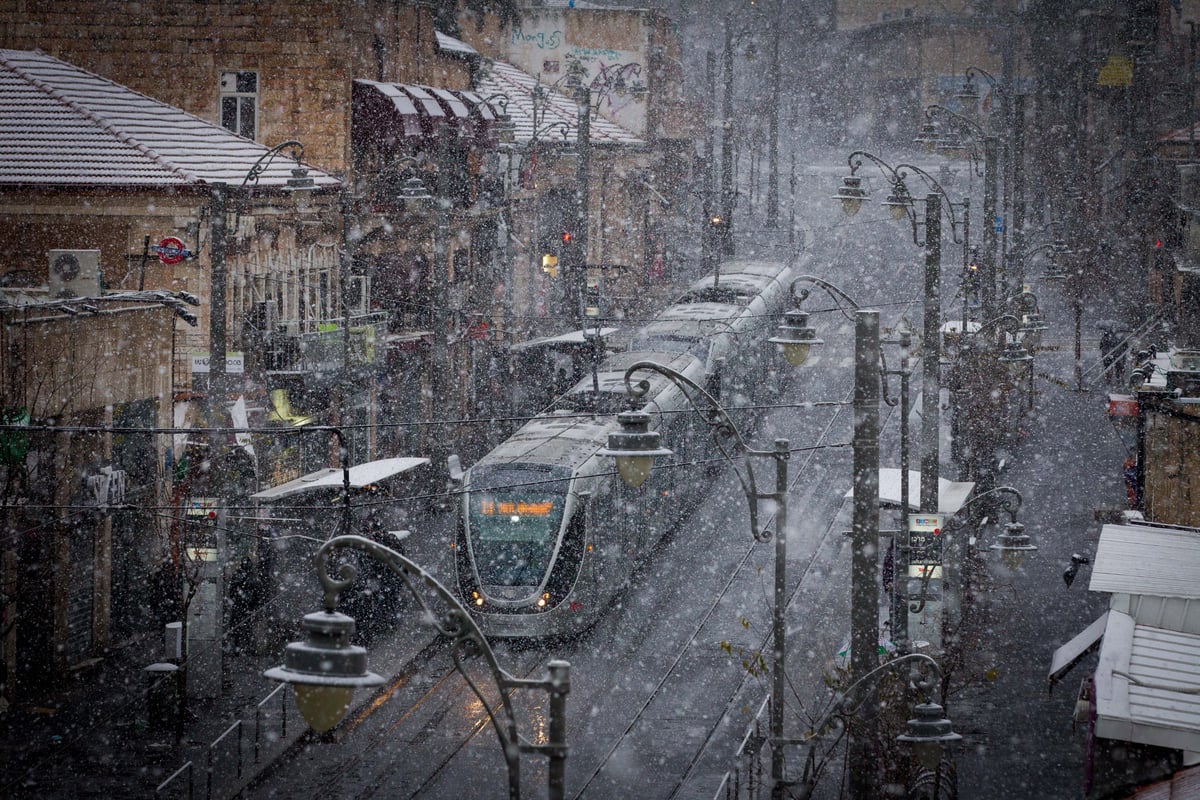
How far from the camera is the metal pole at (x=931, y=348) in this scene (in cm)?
1858

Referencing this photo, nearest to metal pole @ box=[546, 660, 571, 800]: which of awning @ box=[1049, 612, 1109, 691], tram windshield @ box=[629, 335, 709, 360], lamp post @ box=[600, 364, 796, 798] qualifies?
lamp post @ box=[600, 364, 796, 798]

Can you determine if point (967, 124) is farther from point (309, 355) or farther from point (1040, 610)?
point (309, 355)

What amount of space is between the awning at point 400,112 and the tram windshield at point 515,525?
1174 centimetres

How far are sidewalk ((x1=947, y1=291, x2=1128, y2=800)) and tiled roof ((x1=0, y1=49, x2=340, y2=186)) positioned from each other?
47.9 ft

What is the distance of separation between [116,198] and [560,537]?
9.93 meters

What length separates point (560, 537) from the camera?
2203cm

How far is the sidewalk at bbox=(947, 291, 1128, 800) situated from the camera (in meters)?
17.9

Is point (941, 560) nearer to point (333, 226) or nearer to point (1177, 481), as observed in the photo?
point (1177, 481)

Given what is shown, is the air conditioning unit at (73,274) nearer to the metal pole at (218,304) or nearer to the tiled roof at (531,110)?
the metal pole at (218,304)

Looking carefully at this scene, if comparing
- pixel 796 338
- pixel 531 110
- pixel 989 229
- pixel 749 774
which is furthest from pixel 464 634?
pixel 531 110

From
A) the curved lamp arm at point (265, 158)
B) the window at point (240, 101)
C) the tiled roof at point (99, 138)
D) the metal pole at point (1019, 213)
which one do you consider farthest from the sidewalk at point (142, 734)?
the metal pole at point (1019, 213)

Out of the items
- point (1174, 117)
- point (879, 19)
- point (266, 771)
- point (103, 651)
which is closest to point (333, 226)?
point (103, 651)

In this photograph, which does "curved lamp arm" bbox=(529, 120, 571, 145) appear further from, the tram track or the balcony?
the tram track

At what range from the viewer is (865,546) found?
44.2 feet
